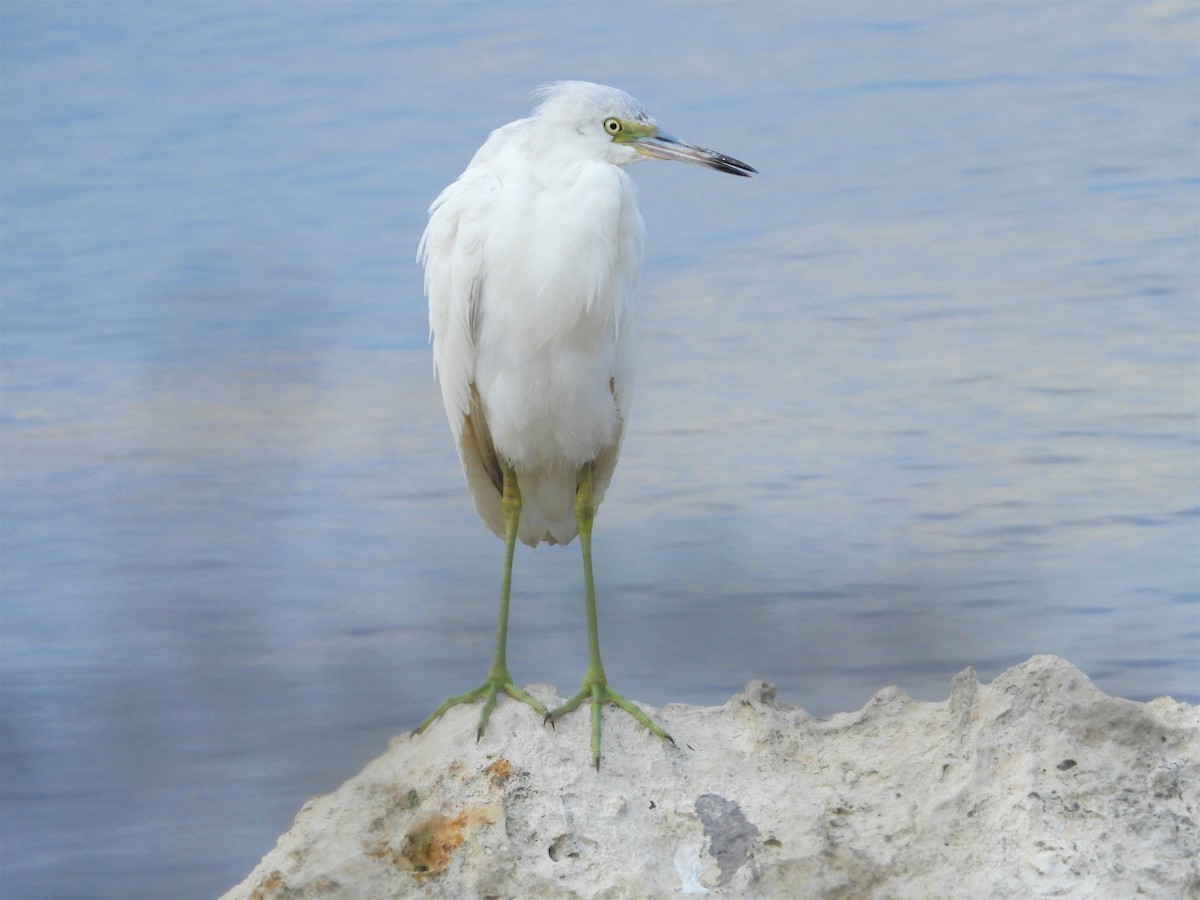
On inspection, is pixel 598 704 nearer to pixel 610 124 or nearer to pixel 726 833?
pixel 726 833

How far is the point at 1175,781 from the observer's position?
6.96 ft

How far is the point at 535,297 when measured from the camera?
8.21ft

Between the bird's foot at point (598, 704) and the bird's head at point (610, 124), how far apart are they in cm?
95

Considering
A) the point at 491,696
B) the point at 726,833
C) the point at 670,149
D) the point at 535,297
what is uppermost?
the point at 670,149

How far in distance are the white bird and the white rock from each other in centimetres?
12

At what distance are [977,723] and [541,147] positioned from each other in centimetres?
125

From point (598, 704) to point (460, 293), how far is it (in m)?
0.79

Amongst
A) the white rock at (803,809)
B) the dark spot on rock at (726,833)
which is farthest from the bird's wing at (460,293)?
the dark spot on rock at (726,833)

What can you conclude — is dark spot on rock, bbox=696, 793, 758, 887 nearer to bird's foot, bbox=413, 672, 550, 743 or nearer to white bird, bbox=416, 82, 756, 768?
white bird, bbox=416, 82, 756, 768

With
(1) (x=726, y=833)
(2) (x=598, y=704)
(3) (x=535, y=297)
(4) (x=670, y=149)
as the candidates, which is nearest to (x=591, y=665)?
(2) (x=598, y=704)

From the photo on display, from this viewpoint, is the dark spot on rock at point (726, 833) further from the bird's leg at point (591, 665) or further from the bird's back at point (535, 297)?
the bird's back at point (535, 297)

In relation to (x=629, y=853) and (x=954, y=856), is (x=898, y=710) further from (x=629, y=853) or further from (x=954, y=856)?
(x=629, y=853)

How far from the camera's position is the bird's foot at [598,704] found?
2387mm

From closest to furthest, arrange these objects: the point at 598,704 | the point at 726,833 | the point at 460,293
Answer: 1. the point at 726,833
2. the point at 598,704
3. the point at 460,293
